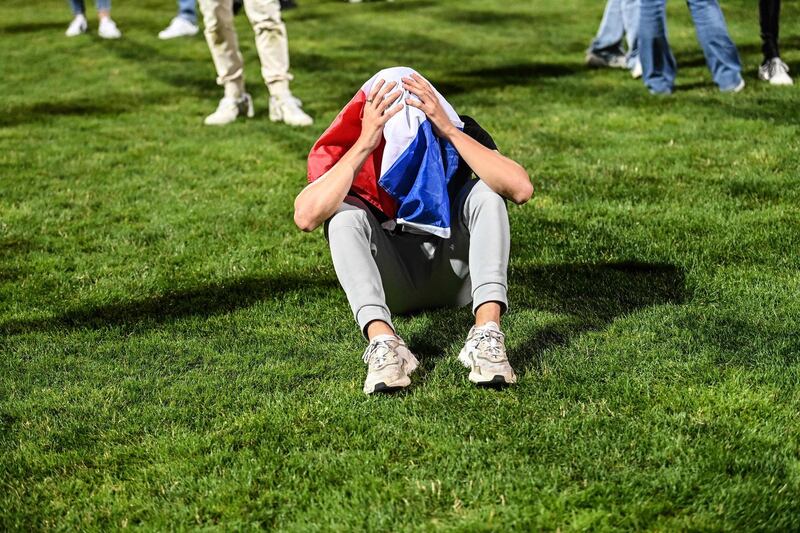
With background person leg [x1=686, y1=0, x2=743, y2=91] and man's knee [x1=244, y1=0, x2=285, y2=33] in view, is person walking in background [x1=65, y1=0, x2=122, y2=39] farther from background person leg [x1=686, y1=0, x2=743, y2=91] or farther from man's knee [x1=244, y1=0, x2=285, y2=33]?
background person leg [x1=686, y1=0, x2=743, y2=91]

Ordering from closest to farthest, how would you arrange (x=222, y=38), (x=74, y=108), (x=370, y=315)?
(x=370, y=315)
(x=222, y=38)
(x=74, y=108)

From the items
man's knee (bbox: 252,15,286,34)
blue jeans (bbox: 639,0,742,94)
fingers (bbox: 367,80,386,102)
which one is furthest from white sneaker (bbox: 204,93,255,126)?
fingers (bbox: 367,80,386,102)

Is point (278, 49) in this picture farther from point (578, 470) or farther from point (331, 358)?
point (578, 470)

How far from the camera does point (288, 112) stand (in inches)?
342

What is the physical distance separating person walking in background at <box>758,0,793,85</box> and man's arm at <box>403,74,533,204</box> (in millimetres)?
5812

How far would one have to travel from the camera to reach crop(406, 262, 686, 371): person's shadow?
4.25 m

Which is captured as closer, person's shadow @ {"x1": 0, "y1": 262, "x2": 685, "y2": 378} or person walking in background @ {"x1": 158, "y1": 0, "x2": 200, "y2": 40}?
person's shadow @ {"x1": 0, "y1": 262, "x2": 685, "y2": 378}

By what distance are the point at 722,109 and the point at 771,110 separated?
1.22 feet

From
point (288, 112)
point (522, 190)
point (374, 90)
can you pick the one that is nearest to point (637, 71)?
point (288, 112)

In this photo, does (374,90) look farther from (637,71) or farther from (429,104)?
(637,71)

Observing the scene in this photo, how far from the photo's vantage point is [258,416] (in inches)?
146

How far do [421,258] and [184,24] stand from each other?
10.8 m

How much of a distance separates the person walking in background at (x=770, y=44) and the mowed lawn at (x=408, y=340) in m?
0.26

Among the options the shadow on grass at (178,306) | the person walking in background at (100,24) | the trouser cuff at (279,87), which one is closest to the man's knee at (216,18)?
the trouser cuff at (279,87)
